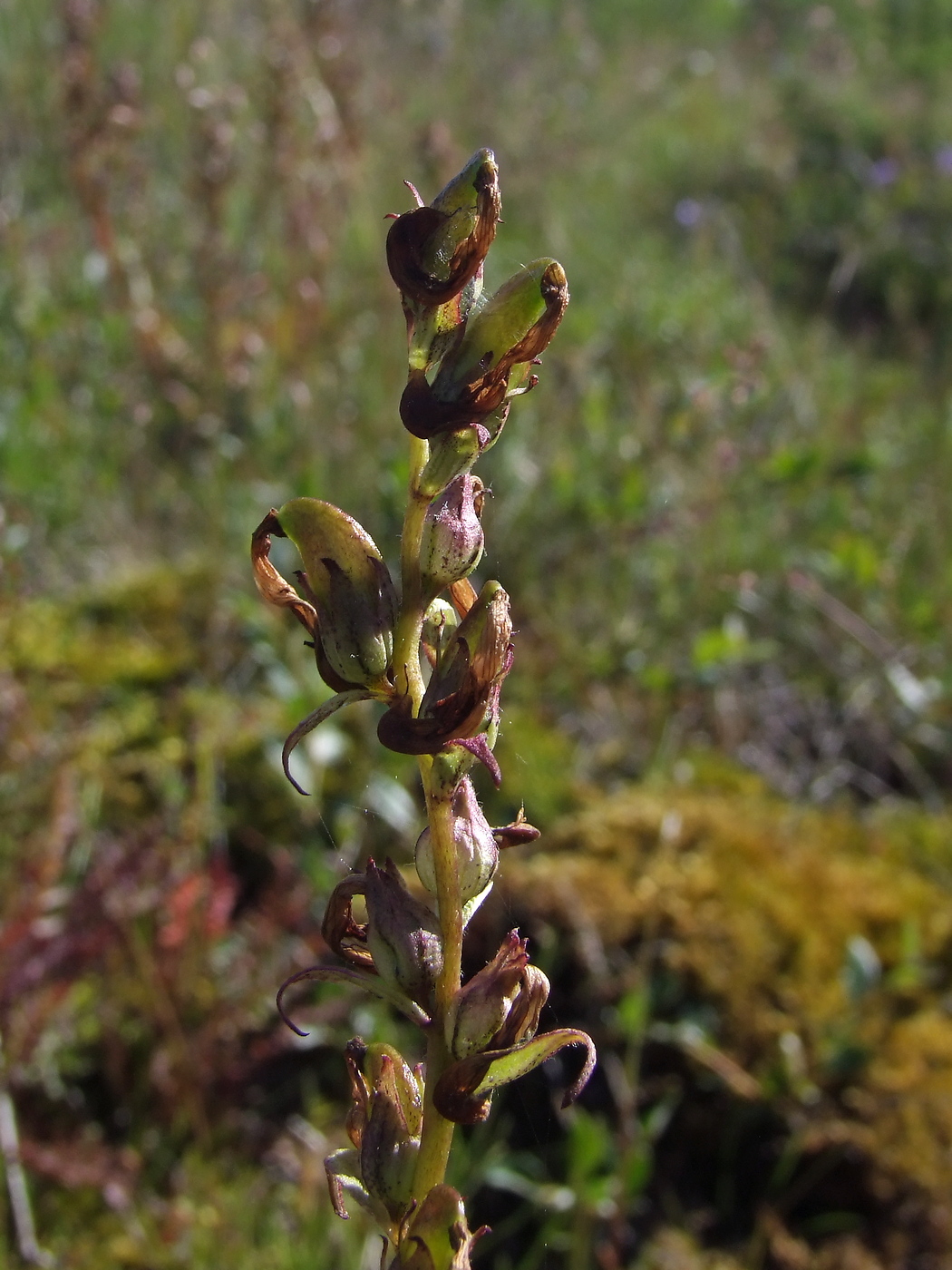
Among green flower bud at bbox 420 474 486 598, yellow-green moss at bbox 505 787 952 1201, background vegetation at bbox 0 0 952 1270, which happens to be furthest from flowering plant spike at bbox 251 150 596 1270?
yellow-green moss at bbox 505 787 952 1201

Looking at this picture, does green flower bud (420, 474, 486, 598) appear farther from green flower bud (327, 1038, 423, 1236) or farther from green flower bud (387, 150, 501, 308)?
green flower bud (327, 1038, 423, 1236)

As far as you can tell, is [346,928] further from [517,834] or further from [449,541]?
[449,541]

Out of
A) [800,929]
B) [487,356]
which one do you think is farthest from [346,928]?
[800,929]

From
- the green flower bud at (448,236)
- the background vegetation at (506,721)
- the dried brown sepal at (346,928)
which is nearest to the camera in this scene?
the green flower bud at (448,236)

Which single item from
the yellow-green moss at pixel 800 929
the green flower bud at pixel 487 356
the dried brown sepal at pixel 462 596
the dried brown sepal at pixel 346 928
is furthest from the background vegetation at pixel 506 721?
the green flower bud at pixel 487 356

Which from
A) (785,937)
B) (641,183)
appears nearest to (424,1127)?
(785,937)

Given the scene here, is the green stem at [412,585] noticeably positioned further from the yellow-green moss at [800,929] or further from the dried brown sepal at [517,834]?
the yellow-green moss at [800,929]
